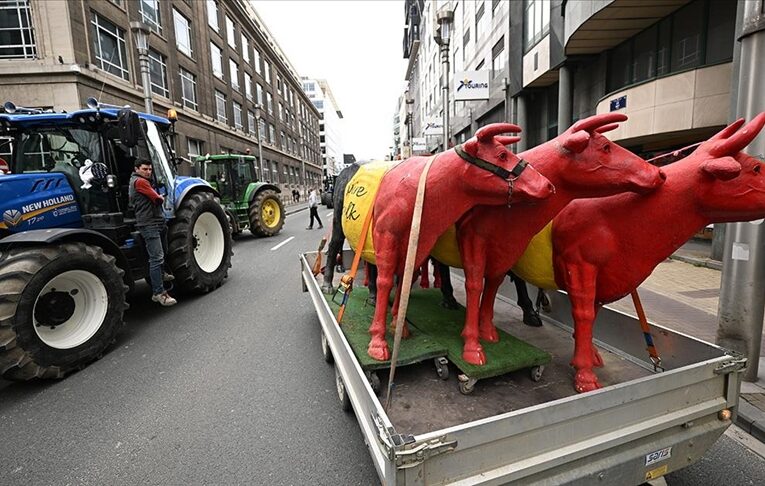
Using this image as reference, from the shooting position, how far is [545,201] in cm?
240

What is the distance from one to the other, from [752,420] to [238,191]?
1408 cm

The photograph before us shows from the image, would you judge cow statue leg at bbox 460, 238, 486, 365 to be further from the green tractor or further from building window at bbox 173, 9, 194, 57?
building window at bbox 173, 9, 194, 57

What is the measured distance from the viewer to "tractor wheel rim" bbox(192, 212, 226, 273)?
23.4 feet

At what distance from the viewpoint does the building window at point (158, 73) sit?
18547 millimetres

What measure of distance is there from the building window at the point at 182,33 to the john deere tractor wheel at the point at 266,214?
13582mm

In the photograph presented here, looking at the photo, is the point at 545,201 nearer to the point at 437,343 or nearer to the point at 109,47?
the point at 437,343

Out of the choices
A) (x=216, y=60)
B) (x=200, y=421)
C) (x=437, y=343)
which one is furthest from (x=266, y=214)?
(x=216, y=60)

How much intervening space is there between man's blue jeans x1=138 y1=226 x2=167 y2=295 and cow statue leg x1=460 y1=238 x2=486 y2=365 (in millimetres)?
4561

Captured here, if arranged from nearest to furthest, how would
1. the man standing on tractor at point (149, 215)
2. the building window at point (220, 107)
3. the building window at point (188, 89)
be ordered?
the man standing on tractor at point (149, 215)
the building window at point (188, 89)
the building window at point (220, 107)

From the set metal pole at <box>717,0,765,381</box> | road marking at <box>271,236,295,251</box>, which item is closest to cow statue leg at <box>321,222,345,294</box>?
Answer: metal pole at <box>717,0,765,381</box>

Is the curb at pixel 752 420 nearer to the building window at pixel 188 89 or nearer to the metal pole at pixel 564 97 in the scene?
the metal pole at pixel 564 97

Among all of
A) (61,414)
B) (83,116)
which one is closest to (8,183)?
(83,116)

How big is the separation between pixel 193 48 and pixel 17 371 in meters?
25.4

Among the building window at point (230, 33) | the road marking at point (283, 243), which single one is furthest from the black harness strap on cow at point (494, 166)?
the building window at point (230, 33)
